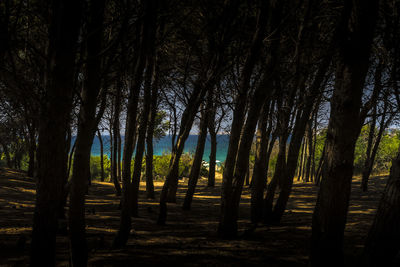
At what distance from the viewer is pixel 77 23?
326 centimetres

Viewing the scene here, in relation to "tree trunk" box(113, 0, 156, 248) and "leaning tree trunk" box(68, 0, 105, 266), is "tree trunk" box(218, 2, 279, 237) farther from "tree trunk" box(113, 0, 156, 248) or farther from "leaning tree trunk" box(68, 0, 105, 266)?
"leaning tree trunk" box(68, 0, 105, 266)

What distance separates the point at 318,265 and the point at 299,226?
4292mm

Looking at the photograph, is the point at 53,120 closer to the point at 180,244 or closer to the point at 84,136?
the point at 84,136

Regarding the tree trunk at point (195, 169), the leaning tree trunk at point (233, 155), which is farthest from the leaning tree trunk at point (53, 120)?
the tree trunk at point (195, 169)

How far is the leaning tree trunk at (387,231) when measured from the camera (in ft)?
10.3

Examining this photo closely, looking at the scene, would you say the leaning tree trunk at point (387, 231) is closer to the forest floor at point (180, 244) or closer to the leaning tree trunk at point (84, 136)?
the forest floor at point (180, 244)

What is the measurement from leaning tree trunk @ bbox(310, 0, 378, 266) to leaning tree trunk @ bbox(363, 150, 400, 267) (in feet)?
1.24

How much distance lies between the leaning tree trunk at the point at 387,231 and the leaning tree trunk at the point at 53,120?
12.5ft

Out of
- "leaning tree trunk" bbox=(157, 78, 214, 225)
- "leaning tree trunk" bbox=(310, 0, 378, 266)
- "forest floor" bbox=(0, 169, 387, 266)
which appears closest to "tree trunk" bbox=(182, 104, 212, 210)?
"forest floor" bbox=(0, 169, 387, 266)

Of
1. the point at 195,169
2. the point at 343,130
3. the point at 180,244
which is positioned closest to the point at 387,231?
the point at 343,130

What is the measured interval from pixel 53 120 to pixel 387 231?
411 cm

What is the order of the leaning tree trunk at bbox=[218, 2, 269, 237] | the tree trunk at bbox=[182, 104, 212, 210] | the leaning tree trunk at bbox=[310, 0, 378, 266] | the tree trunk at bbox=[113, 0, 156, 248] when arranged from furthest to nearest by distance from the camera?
1. the tree trunk at bbox=[182, 104, 212, 210]
2. the leaning tree trunk at bbox=[218, 2, 269, 237]
3. the tree trunk at bbox=[113, 0, 156, 248]
4. the leaning tree trunk at bbox=[310, 0, 378, 266]

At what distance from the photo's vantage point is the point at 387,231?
3.18 metres

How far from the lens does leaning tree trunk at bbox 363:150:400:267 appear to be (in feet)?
10.3
